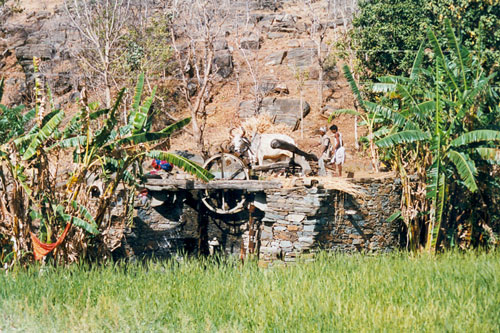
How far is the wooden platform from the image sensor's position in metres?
14.2

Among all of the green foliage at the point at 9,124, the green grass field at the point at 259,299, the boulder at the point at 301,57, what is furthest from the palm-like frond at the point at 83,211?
the boulder at the point at 301,57

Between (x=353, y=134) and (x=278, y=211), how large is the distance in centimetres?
1490

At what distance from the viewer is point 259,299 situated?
28.3 ft

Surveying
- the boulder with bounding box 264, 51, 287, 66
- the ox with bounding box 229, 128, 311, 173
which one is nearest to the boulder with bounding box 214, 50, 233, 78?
the boulder with bounding box 264, 51, 287, 66

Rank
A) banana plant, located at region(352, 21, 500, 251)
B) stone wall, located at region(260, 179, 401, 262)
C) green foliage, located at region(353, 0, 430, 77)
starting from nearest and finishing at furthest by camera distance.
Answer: banana plant, located at region(352, 21, 500, 251) < stone wall, located at region(260, 179, 401, 262) < green foliage, located at region(353, 0, 430, 77)

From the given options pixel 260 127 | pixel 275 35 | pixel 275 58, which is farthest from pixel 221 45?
pixel 260 127

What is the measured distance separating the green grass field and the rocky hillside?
15913 mm

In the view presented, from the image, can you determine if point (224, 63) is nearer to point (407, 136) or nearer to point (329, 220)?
point (329, 220)

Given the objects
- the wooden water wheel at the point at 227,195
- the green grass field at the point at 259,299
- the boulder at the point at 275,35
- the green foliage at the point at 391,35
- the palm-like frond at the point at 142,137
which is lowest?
the green grass field at the point at 259,299

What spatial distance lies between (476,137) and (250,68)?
2012cm

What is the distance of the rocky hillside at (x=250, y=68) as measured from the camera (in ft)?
97.8

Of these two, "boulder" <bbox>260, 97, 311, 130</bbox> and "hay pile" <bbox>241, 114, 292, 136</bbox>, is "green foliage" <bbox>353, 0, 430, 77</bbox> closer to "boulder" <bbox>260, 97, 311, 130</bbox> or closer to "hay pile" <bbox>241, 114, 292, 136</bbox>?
"hay pile" <bbox>241, 114, 292, 136</bbox>

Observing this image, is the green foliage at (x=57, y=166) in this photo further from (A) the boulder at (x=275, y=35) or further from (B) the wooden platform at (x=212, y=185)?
(A) the boulder at (x=275, y=35)

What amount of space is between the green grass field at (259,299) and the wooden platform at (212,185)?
346 cm
